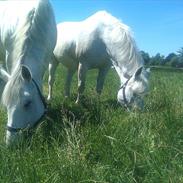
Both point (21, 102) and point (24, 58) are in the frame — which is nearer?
point (21, 102)

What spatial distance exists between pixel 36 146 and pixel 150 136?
4.13 feet

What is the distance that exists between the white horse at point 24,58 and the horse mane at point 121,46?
1753 mm

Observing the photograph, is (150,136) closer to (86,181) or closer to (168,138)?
(168,138)

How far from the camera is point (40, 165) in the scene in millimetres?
4207

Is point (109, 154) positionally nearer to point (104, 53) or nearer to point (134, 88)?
point (134, 88)

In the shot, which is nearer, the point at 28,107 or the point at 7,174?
the point at 7,174

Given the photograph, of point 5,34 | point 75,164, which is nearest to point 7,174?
point 75,164

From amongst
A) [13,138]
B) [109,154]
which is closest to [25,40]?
[13,138]

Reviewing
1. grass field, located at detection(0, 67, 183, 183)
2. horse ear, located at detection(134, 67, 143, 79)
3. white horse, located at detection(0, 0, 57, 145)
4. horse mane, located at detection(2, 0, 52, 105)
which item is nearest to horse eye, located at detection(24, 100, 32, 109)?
white horse, located at detection(0, 0, 57, 145)

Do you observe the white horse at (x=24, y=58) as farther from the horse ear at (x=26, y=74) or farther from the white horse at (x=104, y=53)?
the white horse at (x=104, y=53)

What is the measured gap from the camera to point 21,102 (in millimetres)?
6004

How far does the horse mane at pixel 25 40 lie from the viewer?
6.01 meters

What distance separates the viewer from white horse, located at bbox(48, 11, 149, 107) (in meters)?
8.67

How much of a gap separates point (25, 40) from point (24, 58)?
284 millimetres
